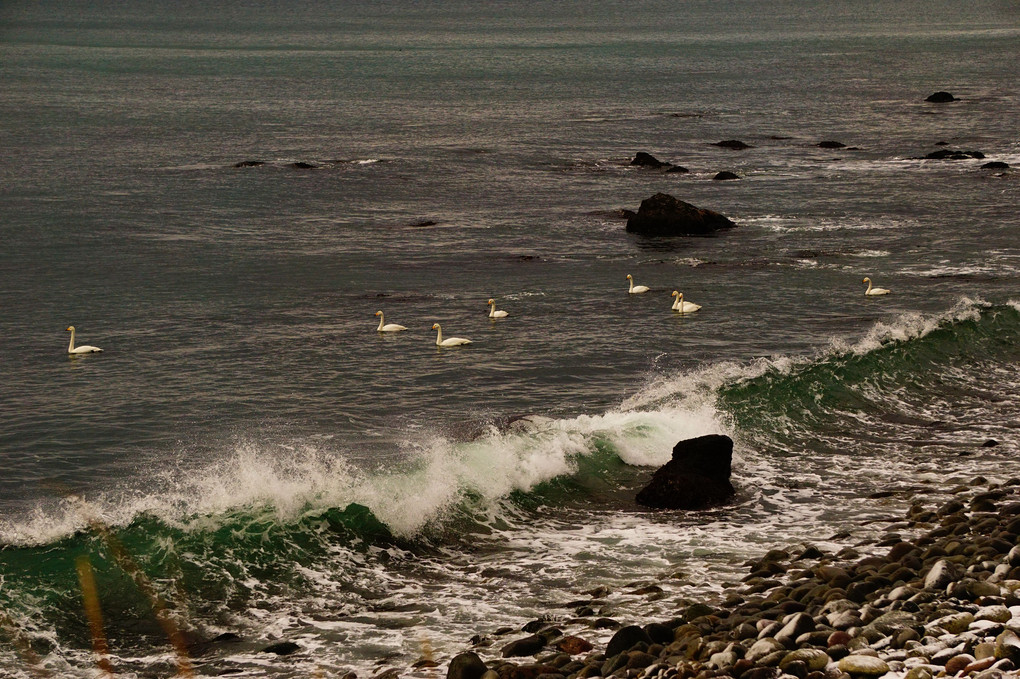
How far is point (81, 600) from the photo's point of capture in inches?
672

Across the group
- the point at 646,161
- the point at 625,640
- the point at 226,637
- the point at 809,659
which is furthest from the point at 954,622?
the point at 646,161

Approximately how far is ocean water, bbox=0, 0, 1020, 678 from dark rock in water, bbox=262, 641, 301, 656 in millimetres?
182

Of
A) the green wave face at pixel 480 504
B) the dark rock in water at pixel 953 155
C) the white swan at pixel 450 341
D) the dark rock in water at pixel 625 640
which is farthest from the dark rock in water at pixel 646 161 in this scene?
the dark rock in water at pixel 625 640

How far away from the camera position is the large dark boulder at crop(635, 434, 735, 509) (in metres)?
20.1

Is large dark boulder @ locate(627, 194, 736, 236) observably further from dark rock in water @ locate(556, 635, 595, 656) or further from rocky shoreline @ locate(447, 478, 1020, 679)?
dark rock in water @ locate(556, 635, 595, 656)

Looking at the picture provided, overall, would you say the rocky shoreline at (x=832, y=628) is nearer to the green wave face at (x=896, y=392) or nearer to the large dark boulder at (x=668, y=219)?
→ the green wave face at (x=896, y=392)

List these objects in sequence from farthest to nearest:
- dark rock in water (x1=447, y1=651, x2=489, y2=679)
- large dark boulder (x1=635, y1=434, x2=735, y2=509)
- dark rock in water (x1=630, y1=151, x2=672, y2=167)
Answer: dark rock in water (x1=630, y1=151, x2=672, y2=167), large dark boulder (x1=635, y1=434, x2=735, y2=509), dark rock in water (x1=447, y1=651, x2=489, y2=679)

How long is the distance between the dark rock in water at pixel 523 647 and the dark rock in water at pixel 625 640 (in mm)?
894

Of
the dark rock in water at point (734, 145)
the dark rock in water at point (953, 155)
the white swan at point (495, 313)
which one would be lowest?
the white swan at point (495, 313)

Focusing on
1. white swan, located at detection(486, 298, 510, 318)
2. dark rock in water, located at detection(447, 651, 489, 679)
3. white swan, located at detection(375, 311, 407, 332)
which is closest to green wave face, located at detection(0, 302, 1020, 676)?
dark rock in water, located at detection(447, 651, 489, 679)

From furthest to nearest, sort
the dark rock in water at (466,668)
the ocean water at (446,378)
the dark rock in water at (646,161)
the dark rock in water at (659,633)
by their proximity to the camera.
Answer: the dark rock in water at (646,161), the ocean water at (446,378), the dark rock in water at (659,633), the dark rock in water at (466,668)

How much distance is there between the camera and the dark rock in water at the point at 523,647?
48.0ft

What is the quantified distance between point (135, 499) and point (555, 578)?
25.4 feet

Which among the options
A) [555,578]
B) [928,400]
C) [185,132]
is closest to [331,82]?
[185,132]
